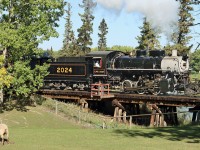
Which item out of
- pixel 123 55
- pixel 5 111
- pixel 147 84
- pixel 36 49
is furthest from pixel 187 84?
pixel 5 111

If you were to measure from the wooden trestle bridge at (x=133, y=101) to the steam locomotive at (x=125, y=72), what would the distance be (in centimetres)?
193

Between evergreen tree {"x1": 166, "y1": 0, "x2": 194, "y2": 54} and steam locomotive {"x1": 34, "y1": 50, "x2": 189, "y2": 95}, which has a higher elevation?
evergreen tree {"x1": 166, "y1": 0, "x2": 194, "y2": 54}

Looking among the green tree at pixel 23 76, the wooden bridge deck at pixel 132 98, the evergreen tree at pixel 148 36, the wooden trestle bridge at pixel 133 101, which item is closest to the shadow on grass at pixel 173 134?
the wooden trestle bridge at pixel 133 101

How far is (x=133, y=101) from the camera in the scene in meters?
31.5

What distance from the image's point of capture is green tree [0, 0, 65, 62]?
26800mm

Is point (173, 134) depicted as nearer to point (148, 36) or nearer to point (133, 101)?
point (133, 101)

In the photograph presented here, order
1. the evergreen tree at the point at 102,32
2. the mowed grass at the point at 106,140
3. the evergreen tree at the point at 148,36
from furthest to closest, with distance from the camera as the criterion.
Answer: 1. the evergreen tree at the point at 102,32
2. the evergreen tree at the point at 148,36
3. the mowed grass at the point at 106,140

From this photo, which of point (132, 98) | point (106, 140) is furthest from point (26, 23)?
point (106, 140)

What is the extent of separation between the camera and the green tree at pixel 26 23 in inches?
1055

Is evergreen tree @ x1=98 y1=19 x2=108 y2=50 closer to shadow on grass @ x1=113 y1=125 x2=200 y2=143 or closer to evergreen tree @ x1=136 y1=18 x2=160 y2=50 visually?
evergreen tree @ x1=136 y1=18 x2=160 y2=50

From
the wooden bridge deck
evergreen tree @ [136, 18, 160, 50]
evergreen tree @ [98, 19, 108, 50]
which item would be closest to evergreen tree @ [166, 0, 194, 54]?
evergreen tree @ [136, 18, 160, 50]

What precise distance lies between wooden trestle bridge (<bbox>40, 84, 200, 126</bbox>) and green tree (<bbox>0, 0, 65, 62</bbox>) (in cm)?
776

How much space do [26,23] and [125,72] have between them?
12564 millimetres

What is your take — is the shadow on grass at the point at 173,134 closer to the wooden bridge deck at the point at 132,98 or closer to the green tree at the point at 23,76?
the wooden bridge deck at the point at 132,98
